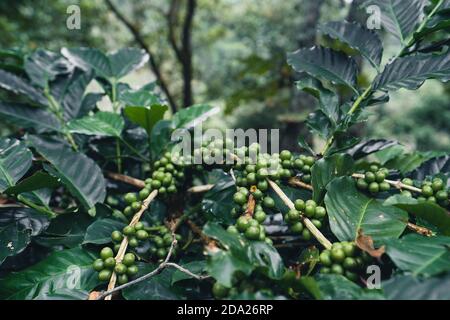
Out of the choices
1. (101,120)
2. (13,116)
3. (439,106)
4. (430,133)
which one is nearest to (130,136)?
(101,120)

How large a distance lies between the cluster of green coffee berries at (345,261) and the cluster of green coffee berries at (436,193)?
21cm

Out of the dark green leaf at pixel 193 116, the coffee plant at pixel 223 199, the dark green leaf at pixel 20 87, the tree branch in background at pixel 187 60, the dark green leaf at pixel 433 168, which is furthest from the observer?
the tree branch in background at pixel 187 60

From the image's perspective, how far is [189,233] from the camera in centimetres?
96

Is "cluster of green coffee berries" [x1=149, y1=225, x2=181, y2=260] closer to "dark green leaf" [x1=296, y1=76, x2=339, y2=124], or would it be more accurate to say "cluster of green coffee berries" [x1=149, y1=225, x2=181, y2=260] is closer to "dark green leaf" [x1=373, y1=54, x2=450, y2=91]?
"dark green leaf" [x1=296, y1=76, x2=339, y2=124]

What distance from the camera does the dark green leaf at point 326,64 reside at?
1037 mm

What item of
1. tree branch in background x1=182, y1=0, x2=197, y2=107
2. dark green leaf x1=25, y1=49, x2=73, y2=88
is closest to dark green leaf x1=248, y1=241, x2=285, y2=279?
dark green leaf x1=25, y1=49, x2=73, y2=88

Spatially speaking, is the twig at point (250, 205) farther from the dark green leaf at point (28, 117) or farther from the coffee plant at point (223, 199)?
the dark green leaf at point (28, 117)

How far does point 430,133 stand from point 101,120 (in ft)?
30.2

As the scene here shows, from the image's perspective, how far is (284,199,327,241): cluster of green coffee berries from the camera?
2.46 feet

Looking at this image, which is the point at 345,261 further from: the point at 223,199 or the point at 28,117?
the point at 28,117

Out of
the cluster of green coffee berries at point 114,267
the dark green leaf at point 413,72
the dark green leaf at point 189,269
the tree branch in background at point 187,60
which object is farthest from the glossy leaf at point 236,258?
the tree branch in background at point 187,60

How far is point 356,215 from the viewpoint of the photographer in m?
0.77

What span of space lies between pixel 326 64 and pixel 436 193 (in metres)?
0.46
